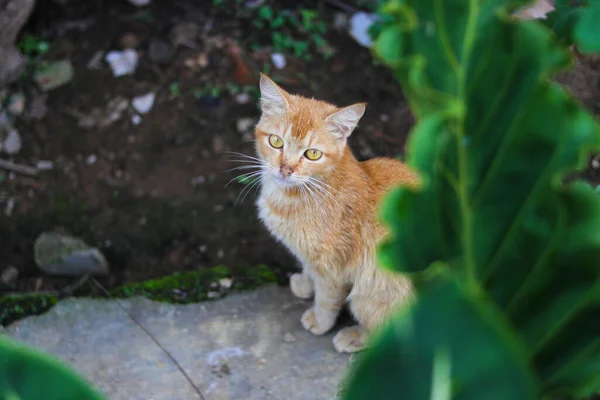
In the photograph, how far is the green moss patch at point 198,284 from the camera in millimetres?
2889

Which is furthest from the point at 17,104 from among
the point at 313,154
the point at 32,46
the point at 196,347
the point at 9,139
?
the point at 313,154

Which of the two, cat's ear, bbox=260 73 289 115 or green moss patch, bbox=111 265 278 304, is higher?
cat's ear, bbox=260 73 289 115

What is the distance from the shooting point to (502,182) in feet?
2.55

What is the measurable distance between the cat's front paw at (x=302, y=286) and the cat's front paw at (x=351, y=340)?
1.09ft

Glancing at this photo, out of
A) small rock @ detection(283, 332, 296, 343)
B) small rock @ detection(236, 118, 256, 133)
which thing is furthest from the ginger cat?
small rock @ detection(236, 118, 256, 133)

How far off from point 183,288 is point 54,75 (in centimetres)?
176

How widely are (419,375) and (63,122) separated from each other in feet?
11.4

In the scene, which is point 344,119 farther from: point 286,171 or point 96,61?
point 96,61

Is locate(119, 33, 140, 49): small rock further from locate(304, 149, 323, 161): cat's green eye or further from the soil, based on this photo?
locate(304, 149, 323, 161): cat's green eye

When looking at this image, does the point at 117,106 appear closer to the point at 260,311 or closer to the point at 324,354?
the point at 260,311

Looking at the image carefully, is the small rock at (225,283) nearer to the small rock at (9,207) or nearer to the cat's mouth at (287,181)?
the cat's mouth at (287,181)

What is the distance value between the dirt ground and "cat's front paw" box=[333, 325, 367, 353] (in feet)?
1.99

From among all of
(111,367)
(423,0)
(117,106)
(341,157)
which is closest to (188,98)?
(117,106)

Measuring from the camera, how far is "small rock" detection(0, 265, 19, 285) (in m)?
3.07
